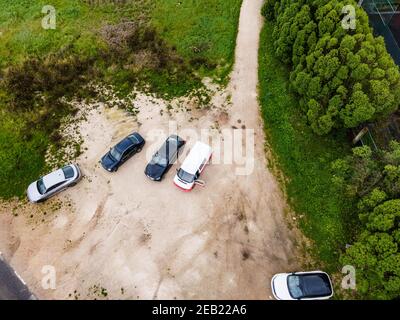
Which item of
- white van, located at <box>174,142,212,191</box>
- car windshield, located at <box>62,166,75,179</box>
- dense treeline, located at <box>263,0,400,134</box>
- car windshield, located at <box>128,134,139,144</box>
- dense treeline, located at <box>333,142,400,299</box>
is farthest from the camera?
car windshield, located at <box>128,134,139,144</box>

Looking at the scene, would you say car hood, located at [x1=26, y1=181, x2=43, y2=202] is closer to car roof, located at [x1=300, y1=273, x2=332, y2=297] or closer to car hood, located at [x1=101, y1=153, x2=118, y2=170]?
car hood, located at [x1=101, y1=153, x2=118, y2=170]

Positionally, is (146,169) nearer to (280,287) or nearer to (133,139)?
(133,139)

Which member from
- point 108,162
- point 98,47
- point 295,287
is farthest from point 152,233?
point 98,47

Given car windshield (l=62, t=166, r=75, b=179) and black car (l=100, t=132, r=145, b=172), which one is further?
black car (l=100, t=132, r=145, b=172)

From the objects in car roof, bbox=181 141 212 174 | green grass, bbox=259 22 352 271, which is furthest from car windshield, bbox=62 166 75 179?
green grass, bbox=259 22 352 271

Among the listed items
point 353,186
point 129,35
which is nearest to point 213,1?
point 129,35

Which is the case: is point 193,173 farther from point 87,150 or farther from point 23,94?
point 23,94

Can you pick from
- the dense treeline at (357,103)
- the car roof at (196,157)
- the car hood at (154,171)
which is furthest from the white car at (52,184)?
the dense treeline at (357,103)
